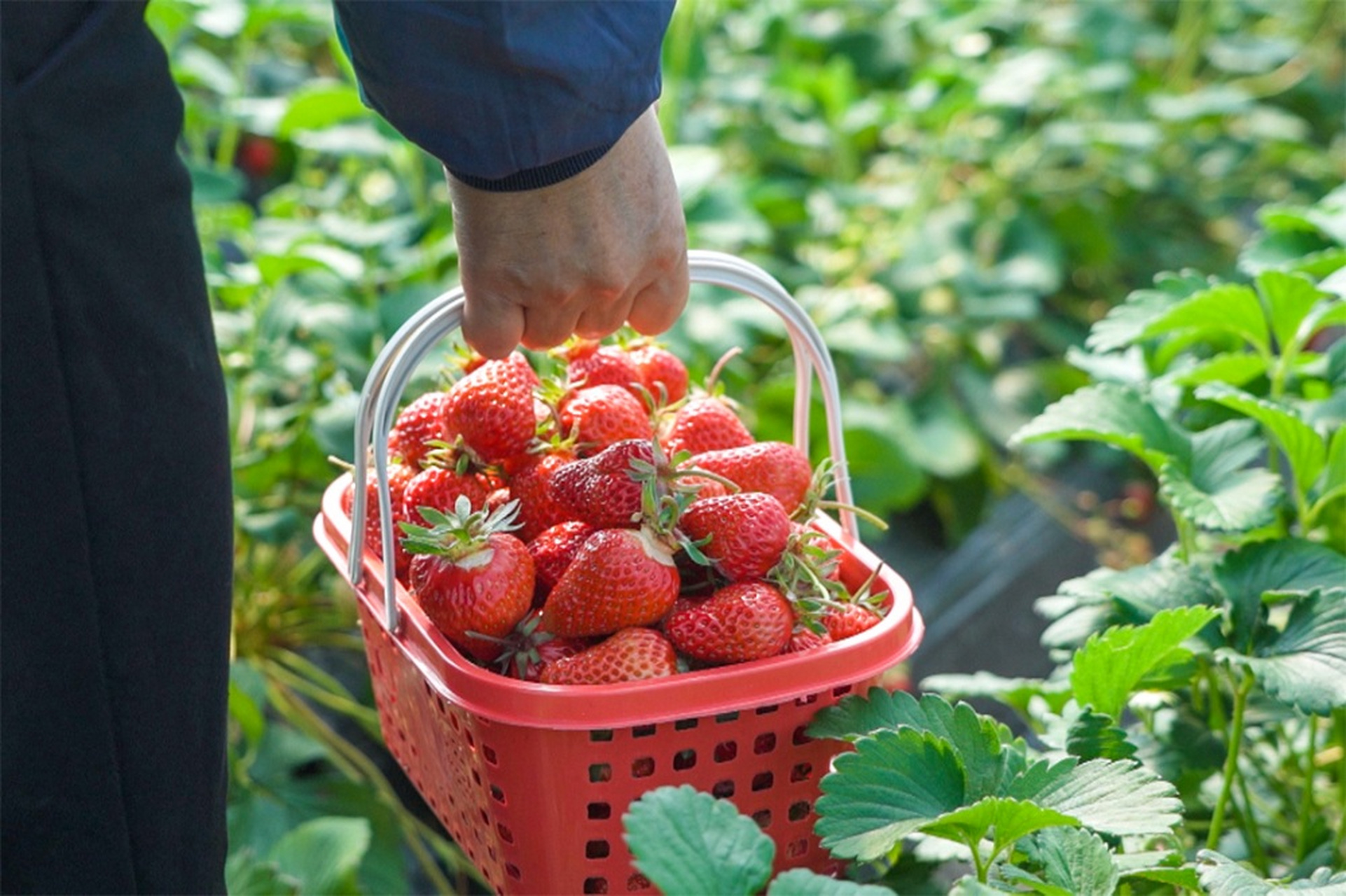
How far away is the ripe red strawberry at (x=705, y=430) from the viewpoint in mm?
1290

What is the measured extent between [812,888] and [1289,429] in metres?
0.77

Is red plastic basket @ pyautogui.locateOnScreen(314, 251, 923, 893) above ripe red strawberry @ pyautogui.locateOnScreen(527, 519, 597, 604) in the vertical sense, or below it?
below

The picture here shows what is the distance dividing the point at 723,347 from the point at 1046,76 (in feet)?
3.99

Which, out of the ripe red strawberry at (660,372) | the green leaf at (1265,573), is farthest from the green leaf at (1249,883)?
the ripe red strawberry at (660,372)

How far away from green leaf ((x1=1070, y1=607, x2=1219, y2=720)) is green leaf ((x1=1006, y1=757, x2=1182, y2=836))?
0.12m

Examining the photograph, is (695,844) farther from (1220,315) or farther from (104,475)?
(1220,315)

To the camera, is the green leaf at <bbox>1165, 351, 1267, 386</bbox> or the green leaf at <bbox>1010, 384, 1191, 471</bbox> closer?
the green leaf at <bbox>1010, 384, 1191, 471</bbox>

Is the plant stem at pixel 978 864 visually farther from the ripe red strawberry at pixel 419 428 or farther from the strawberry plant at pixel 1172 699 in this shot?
the ripe red strawberry at pixel 419 428

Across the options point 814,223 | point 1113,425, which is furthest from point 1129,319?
point 814,223

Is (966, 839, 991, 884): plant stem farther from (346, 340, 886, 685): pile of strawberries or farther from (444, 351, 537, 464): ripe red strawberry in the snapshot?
(444, 351, 537, 464): ripe red strawberry

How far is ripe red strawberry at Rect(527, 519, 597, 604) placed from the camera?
1.19 metres

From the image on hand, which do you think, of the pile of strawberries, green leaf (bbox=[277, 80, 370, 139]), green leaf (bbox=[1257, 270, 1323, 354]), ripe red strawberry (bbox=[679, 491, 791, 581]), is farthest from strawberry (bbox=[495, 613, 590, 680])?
green leaf (bbox=[277, 80, 370, 139])

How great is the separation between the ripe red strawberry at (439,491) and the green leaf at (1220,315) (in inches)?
27.8

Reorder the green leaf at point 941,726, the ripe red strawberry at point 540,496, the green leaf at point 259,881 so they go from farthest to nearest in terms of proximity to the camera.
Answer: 1. the green leaf at point 259,881
2. the ripe red strawberry at point 540,496
3. the green leaf at point 941,726
